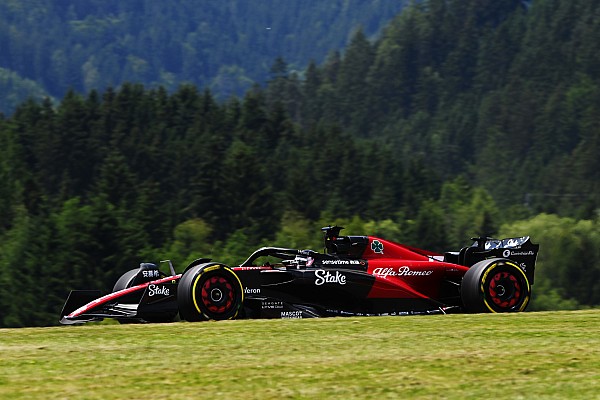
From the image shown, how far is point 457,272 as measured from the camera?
58.7 ft

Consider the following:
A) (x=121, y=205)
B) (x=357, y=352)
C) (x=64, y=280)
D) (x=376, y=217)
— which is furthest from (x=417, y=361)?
(x=376, y=217)

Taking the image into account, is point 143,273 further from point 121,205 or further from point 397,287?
point 121,205

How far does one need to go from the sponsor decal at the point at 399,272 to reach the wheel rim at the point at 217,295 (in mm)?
2724

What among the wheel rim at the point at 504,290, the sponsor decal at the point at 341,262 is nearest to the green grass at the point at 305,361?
the wheel rim at the point at 504,290

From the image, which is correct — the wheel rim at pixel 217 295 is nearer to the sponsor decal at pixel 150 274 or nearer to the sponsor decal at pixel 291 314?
the sponsor decal at pixel 291 314

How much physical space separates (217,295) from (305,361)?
4859 mm

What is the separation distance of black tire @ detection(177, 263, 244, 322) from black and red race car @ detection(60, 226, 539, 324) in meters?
0.01

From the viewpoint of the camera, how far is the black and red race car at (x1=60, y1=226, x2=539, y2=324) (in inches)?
618

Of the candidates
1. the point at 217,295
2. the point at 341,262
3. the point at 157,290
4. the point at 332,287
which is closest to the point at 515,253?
the point at 341,262

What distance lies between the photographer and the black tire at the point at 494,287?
16.9 meters

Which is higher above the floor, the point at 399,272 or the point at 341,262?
the point at 341,262

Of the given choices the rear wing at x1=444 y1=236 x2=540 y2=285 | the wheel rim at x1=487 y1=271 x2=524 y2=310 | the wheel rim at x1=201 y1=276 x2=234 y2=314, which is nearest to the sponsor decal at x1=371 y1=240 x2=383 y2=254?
the rear wing at x1=444 y1=236 x2=540 y2=285

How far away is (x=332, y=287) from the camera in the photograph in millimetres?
16891

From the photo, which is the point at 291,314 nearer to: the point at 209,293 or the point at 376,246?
the point at 209,293
